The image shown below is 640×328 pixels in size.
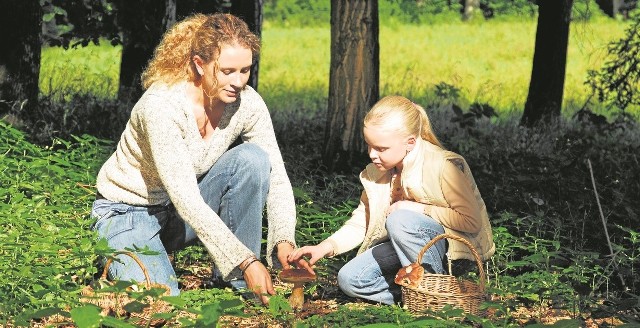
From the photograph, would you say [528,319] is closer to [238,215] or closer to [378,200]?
[378,200]

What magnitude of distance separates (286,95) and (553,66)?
5372 mm

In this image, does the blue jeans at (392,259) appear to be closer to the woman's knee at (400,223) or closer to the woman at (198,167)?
the woman's knee at (400,223)

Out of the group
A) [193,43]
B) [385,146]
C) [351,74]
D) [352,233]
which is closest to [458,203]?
[385,146]

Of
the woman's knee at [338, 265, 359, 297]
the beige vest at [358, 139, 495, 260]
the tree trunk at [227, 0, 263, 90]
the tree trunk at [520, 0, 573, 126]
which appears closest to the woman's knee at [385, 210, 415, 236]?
the beige vest at [358, 139, 495, 260]

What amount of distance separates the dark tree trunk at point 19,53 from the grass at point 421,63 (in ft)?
12.6

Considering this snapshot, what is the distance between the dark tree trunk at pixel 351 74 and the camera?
8.35 metres

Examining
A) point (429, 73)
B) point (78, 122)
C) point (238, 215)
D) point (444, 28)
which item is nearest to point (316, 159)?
point (78, 122)

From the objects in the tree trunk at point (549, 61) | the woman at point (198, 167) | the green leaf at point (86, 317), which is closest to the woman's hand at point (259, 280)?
the woman at point (198, 167)

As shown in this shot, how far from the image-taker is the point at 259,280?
15.2ft

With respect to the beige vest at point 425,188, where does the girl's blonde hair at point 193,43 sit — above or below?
above

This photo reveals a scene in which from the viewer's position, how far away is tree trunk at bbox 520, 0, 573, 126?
11.7 m

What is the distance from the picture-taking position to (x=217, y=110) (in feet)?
17.2

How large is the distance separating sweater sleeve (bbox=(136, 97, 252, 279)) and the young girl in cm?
34

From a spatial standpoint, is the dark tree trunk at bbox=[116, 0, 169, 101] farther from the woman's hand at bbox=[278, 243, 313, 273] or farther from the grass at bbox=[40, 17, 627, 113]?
the woman's hand at bbox=[278, 243, 313, 273]
